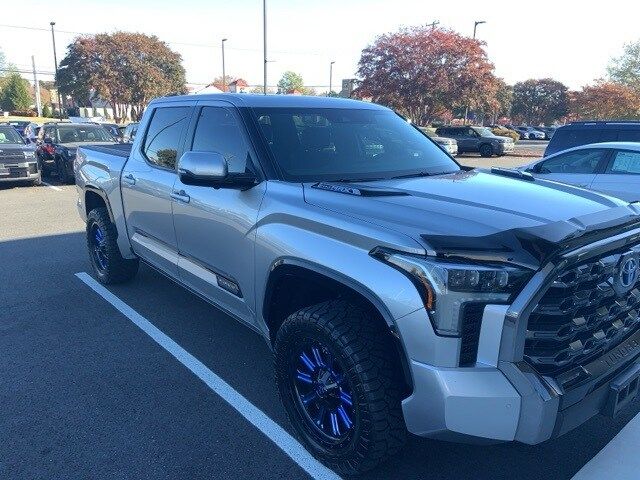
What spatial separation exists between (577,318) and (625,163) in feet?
22.1

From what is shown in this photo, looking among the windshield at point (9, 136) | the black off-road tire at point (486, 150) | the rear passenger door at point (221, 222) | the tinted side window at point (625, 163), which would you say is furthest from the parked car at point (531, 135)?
the rear passenger door at point (221, 222)

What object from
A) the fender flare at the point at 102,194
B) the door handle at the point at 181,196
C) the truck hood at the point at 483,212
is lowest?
the fender flare at the point at 102,194

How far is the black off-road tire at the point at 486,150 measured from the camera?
86.7ft

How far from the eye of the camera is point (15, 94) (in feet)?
245

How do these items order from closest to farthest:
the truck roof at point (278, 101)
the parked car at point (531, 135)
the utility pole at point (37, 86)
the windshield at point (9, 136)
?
the truck roof at point (278, 101) → the windshield at point (9, 136) → the parked car at point (531, 135) → the utility pole at point (37, 86)

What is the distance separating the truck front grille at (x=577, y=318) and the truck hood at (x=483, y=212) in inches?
6.0

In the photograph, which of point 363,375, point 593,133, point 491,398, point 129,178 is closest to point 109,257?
point 129,178

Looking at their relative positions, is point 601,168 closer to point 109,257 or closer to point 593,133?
point 593,133

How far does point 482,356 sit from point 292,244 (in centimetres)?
109

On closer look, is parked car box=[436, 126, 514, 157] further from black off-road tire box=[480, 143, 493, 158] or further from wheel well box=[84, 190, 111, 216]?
wheel well box=[84, 190, 111, 216]

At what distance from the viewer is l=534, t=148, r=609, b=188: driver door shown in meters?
8.09

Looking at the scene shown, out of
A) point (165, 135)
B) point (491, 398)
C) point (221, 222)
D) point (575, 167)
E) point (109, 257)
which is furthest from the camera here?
point (575, 167)

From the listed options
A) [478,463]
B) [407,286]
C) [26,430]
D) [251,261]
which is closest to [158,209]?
[251,261]

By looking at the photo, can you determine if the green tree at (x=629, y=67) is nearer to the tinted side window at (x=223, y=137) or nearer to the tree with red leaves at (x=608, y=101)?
the tree with red leaves at (x=608, y=101)
